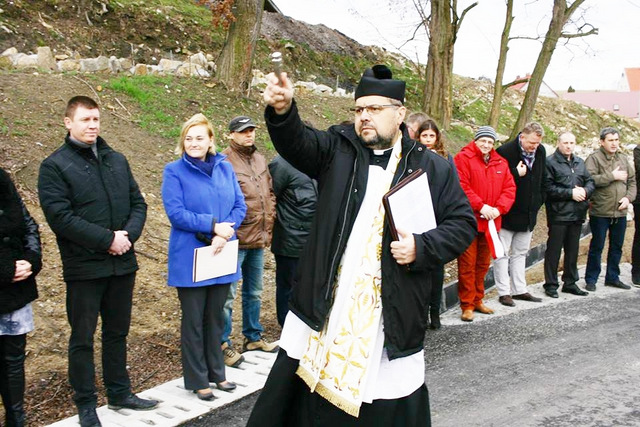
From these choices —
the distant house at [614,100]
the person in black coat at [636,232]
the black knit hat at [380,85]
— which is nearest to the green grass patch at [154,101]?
the person in black coat at [636,232]

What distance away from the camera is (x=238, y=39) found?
12.1m

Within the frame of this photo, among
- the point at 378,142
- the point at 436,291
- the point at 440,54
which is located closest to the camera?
the point at 378,142

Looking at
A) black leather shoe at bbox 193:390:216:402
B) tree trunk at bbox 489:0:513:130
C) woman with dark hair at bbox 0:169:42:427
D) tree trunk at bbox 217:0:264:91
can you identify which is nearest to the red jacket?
black leather shoe at bbox 193:390:216:402

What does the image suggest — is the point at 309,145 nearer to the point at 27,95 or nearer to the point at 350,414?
the point at 350,414

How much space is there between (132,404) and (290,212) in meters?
2.34

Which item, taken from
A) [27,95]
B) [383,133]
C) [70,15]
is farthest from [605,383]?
[70,15]

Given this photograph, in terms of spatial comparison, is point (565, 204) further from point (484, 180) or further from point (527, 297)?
point (484, 180)

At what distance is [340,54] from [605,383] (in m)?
19.6

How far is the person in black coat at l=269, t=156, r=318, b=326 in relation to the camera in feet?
20.5

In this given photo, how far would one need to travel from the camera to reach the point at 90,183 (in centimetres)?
457

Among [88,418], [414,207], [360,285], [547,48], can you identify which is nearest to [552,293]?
[414,207]

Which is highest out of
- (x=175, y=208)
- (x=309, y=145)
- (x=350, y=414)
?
(x=309, y=145)

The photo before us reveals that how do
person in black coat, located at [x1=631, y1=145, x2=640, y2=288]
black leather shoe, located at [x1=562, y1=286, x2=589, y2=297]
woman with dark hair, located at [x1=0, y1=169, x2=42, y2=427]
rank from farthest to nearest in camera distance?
person in black coat, located at [x1=631, y1=145, x2=640, y2=288]
black leather shoe, located at [x1=562, y1=286, x2=589, y2=297]
woman with dark hair, located at [x1=0, y1=169, x2=42, y2=427]

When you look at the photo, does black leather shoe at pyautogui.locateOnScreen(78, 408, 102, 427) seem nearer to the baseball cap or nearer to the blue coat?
the blue coat
